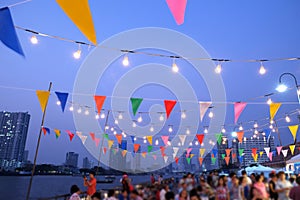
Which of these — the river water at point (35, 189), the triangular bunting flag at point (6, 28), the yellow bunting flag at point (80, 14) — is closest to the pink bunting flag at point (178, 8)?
the yellow bunting flag at point (80, 14)

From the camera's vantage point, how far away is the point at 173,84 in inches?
525

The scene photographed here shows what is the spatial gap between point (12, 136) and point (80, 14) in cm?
10952

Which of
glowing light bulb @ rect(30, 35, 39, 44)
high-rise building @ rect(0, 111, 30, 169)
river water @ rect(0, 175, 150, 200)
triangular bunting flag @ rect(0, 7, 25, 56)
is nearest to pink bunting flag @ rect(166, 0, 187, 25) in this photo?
triangular bunting flag @ rect(0, 7, 25, 56)

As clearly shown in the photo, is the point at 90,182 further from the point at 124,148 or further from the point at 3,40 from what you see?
the point at 124,148

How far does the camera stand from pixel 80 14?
3568 mm

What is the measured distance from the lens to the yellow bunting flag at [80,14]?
349 centimetres

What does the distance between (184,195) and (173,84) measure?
8277mm

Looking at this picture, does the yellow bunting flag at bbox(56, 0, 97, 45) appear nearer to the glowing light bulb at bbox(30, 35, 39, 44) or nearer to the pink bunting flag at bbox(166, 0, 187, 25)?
the pink bunting flag at bbox(166, 0, 187, 25)

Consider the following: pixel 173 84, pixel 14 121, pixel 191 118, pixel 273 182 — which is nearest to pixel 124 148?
pixel 191 118

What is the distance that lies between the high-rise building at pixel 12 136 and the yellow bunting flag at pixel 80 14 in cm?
8875

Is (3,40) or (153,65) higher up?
(153,65)

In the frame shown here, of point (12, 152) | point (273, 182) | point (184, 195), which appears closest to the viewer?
point (184, 195)

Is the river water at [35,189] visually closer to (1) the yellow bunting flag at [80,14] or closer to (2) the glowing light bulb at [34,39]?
(2) the glowing light bulb at [34,39]

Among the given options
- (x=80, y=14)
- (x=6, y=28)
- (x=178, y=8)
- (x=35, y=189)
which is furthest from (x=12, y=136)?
(x=178, y=8)
